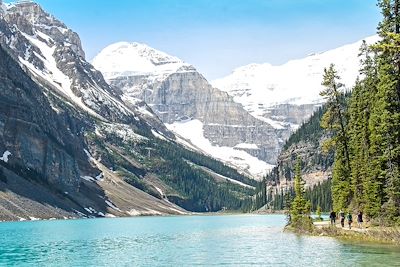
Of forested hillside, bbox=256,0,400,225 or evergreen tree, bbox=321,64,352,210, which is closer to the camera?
forested hillside, bbox=256,0,400,225

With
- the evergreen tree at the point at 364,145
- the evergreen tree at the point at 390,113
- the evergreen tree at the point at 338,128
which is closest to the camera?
the evergreen tree at the point at 390,113

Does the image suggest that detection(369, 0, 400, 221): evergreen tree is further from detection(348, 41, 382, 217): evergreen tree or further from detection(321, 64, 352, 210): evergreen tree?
detection(321, 64, 352, 210): evergreen tree

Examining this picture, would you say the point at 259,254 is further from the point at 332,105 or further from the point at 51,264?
the point at 332,105

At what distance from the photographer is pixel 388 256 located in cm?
4734

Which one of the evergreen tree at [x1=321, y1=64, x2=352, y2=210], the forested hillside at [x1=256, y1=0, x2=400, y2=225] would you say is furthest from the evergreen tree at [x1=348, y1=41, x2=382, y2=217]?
the evergreen tree at [x1=321, y1=64, x2=352, y2=210]

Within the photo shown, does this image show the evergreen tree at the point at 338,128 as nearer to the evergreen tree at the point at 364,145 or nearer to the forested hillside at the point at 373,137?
the forested hillside at the point at 373,137

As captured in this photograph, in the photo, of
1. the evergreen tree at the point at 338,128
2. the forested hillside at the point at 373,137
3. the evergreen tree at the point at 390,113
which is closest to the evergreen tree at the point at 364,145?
the forested hillside at the point at 373,137

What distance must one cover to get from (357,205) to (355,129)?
35.5 ft

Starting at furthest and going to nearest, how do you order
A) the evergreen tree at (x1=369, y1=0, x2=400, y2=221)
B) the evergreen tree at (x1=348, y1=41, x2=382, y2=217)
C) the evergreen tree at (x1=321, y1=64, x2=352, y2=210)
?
the evergreen tree at (x1=321, y1=64, x2=352, y2=210) → the evergreen tree at (x1=348, y1=41, x2=382, y2=217) → the evergreen tree at (x1=369, y1=0, x2=400, y2=221)

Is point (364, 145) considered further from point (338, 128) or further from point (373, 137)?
point (373, 137)

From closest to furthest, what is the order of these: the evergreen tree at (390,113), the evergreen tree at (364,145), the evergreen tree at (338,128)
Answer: the evergreen tree at (390,113) < the evergreen tree at (364,145) < the evergreen tree at (338,128)

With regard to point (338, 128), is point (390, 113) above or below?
below

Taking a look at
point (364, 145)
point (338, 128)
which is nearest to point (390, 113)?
point (364, 145)

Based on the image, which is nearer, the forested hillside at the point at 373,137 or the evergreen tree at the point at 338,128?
the forested hillside at the point at 373,137
